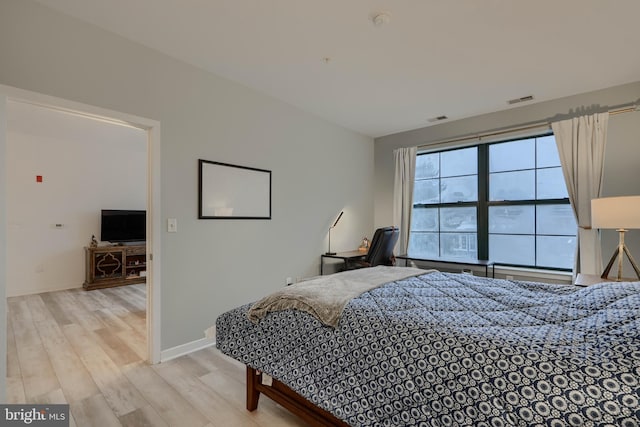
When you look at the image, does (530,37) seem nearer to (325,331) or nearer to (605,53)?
(605,53)

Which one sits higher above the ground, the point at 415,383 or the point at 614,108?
the point at 614,108

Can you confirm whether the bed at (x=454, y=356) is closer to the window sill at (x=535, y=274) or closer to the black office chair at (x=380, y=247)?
the black office chair at (x=380, y=247)

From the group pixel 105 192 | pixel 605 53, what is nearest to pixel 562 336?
pixel 605 53

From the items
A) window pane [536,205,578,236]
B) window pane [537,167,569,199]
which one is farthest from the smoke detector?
window pane [536,205,578,236]

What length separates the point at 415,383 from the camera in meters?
1.16

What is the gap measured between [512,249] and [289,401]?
3.37m

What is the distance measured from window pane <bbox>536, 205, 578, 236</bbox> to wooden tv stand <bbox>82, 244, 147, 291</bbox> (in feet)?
20.1

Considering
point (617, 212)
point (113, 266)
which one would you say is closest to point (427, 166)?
point (617, 212)

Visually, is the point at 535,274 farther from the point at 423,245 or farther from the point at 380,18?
the point at 380,18

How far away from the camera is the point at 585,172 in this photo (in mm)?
3049

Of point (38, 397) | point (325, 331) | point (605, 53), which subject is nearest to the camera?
point (325, 331)

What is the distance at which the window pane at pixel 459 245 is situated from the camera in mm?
4031

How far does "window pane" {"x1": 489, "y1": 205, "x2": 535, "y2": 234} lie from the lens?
3.62 m

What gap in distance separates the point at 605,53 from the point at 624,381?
275 centimetres
